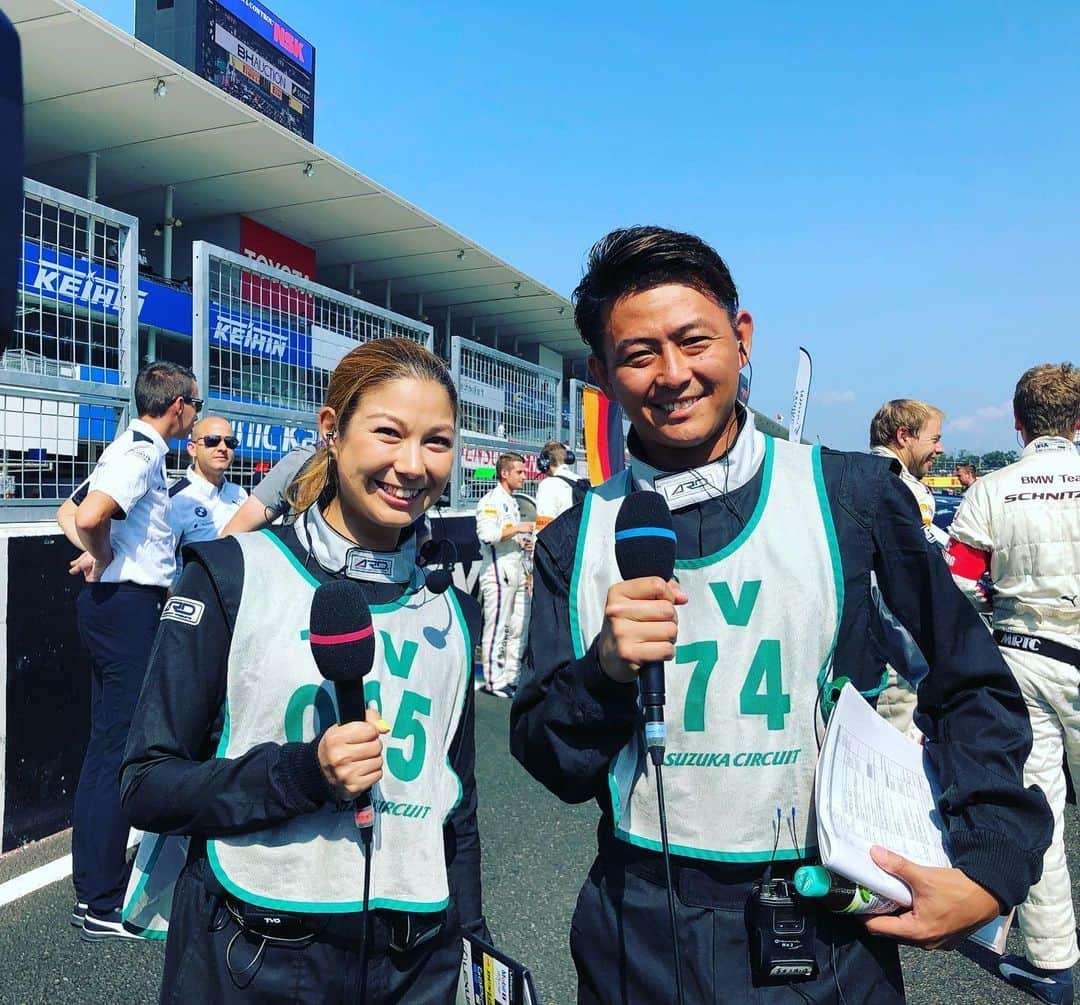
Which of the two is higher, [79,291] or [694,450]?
[79,291]

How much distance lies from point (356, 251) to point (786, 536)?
1277 centimetres

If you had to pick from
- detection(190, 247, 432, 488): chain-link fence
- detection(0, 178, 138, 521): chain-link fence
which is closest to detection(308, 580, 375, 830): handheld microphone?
detection(0, 178, 138, 521): chain-link fence

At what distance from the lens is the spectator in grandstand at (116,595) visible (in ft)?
10.8

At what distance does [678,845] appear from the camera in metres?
1.32

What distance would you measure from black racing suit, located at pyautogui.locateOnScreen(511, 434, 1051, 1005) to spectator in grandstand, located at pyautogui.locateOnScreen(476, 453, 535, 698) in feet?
19.0

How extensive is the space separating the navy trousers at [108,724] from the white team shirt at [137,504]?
8 cm

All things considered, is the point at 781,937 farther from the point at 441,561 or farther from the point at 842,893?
the point at 441,561

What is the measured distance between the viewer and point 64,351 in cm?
437

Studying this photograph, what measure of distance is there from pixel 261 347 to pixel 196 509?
5.88 ft

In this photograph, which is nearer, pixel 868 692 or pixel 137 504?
pixel 868 692

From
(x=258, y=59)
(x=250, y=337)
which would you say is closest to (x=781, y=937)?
(x=250, y=337)

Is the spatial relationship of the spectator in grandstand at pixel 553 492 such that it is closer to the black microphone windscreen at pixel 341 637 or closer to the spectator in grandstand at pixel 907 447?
the spectator in grandstand at pixel 907 447

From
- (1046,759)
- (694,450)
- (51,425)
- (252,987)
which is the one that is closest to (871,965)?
(694,450)

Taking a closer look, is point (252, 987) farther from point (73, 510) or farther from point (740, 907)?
point (73, 510)
